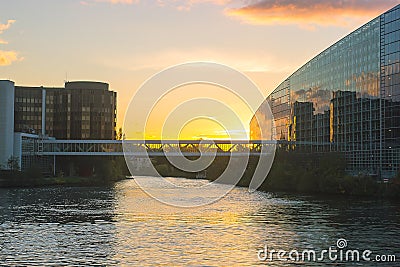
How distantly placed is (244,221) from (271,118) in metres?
110

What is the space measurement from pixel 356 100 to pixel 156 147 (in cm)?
7367

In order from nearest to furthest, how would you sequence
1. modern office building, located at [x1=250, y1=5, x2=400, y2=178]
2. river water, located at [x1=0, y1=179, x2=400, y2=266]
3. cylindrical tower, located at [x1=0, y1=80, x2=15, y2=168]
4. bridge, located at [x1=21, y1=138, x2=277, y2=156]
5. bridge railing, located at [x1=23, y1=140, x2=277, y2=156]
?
1. river water, located at [x1=0, y1=179, x2=400, y2=266]
2. modern office building, located at [x1=250, y1=5, x2=400, y2=178]
3. cylindrical tower, located at [x1=0, y1=80, x2=15, y2=168]
4. bridge, located at [x1=21, y1=138, x2=277, y2=156]
5. bridge railing, located at [x1=23, y1=140, x2=277, y2=156]

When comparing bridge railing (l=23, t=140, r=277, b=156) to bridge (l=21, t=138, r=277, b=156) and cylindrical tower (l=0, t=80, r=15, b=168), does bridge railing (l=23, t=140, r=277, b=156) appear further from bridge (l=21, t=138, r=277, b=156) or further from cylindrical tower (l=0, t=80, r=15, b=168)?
cylindrical tower (l=0, t=80, r=15, b=168)

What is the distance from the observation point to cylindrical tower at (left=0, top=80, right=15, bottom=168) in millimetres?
141125

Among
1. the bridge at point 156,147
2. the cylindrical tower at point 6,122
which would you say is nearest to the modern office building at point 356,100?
the bridge at point 156,147

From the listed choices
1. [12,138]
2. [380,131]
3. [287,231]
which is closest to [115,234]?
[287,231]

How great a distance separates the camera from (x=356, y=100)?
11788 centimetres

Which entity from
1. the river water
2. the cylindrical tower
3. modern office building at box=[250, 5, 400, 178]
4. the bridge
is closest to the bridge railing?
the bridge

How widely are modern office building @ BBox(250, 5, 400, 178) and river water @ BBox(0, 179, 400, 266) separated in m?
27.9

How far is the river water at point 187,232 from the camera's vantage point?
40.5 m

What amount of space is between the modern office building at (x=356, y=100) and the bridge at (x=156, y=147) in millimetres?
17879

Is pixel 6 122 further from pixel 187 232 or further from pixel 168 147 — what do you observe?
pixel 187 232

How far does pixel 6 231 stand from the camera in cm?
5212

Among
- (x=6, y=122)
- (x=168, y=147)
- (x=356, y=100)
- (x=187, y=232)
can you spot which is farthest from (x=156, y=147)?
(x=187, y=232)
